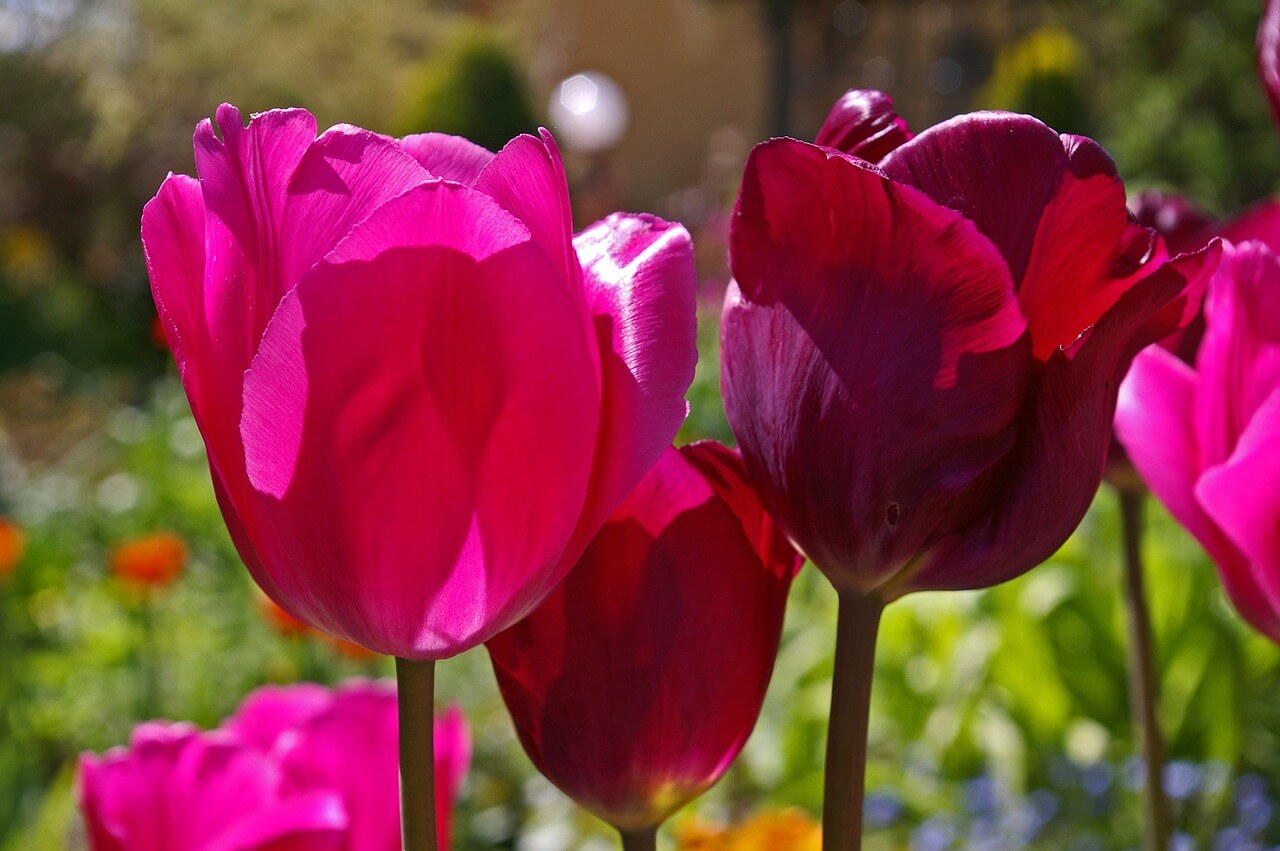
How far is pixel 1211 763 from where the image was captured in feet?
6.32

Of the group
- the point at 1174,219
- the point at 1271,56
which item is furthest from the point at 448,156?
the point at 1174,219

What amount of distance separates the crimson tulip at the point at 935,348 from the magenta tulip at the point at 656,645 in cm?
4

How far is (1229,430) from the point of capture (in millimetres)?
407

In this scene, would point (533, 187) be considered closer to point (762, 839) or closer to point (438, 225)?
point (438, 225)

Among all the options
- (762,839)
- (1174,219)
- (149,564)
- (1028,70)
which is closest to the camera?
(1174,219)

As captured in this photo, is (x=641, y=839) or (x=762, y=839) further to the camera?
(x=762, y=839)

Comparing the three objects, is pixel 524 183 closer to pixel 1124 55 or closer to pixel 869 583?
pixel 869 583

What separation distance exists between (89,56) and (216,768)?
13.3 m

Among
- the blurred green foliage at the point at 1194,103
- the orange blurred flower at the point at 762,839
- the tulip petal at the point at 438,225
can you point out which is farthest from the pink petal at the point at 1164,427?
the blurred green foliage at the point at 1194,103

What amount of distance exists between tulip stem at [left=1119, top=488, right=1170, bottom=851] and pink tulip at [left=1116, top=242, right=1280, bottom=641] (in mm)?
126

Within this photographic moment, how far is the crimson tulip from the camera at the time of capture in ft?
0.95

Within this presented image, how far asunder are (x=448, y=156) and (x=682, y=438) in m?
2.53

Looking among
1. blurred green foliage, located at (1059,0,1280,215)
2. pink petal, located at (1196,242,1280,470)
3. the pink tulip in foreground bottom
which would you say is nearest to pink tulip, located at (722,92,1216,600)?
pink petal, located at (1196,242,1280,470)

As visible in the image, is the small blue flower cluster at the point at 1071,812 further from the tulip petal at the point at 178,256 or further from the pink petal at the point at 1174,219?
the tulip petal at the point at 178,256
